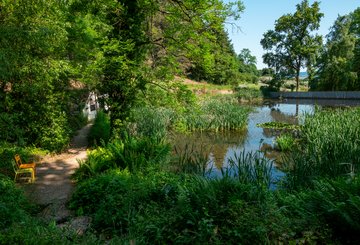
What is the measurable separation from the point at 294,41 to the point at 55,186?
47.4 metres

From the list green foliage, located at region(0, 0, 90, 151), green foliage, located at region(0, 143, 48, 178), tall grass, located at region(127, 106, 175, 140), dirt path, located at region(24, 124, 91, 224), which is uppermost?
green foliage, located at region(0, 0, 90, 151)

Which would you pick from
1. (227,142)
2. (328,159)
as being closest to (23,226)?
(328,159)

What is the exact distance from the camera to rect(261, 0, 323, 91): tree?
47.0 m

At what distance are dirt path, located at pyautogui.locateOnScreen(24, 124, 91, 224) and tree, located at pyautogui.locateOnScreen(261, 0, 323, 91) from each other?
43.8m

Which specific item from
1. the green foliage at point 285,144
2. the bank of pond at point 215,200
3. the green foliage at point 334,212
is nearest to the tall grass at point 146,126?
the bank of pond at point 215,200

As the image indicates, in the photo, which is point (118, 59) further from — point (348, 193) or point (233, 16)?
point (348, 193)

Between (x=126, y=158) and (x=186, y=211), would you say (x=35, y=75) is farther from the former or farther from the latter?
(x=186, y=211)

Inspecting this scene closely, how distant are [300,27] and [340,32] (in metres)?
5.84

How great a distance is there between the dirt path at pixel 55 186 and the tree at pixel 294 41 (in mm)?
43848

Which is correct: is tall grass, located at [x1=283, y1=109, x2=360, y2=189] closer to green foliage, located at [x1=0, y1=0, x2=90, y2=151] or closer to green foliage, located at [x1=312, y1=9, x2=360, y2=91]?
green foliage, located at [x1=0, y1=0, x2=90, y2=151]

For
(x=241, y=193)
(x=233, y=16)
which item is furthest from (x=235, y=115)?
(x=241, y=193)

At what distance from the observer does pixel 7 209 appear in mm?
5055

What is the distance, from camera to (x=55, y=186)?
25.5 ft

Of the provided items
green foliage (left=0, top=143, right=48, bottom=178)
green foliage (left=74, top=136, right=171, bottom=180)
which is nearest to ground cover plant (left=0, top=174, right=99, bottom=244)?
green foliage (left=0, top=143, right=48, bottom=178)
